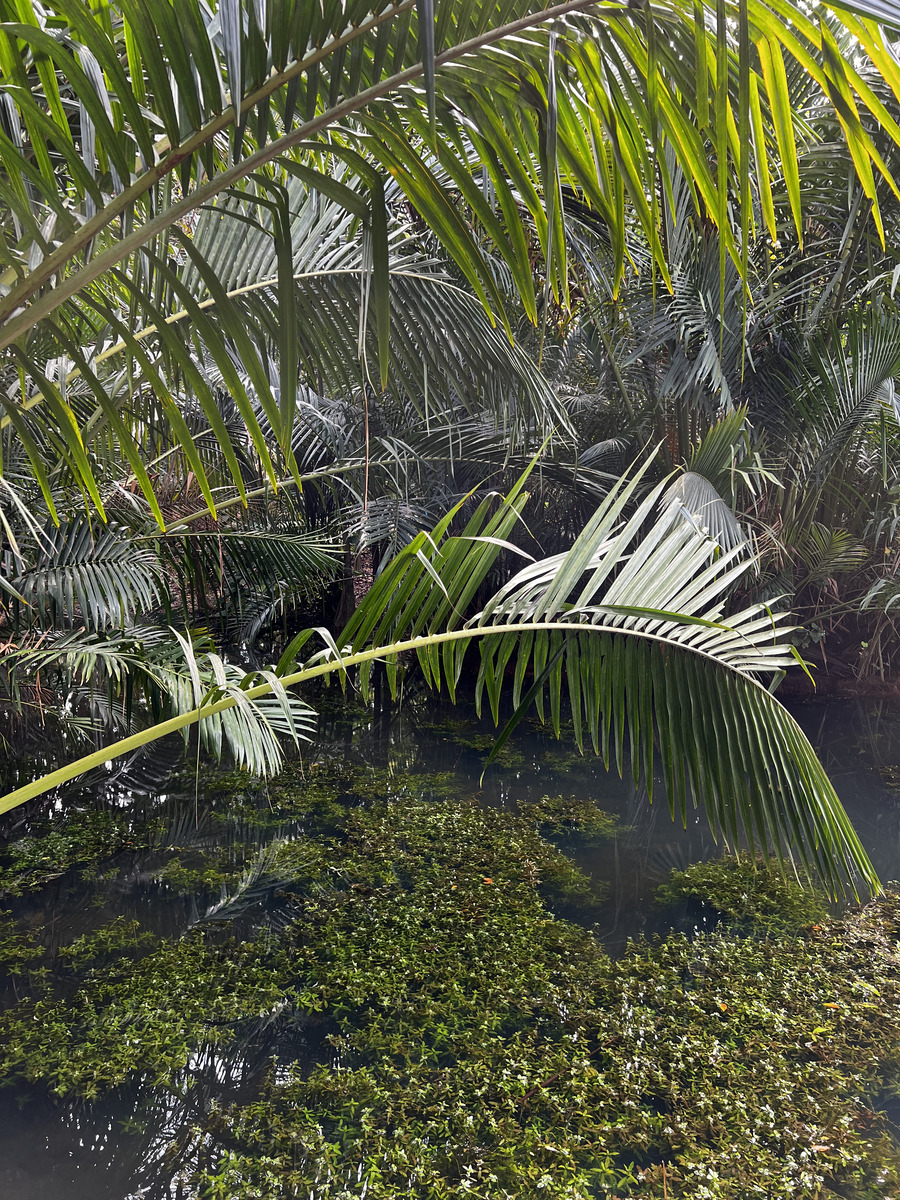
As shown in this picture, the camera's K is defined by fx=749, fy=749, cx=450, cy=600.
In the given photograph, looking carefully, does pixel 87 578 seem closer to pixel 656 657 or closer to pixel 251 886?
pixel 251 886

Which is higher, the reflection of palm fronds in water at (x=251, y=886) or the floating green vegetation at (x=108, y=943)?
the floating green vegetation at (x=108, y=943)

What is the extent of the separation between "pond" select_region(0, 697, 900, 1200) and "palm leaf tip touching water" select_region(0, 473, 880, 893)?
0.78 meters

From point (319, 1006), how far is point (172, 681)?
2.86ft

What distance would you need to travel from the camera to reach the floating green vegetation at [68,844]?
242 cm

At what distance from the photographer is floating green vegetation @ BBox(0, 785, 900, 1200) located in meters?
1.38

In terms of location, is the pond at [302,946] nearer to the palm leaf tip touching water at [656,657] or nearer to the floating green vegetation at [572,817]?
the floating green vegetation at [572,817]

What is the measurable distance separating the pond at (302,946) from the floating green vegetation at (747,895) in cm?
5

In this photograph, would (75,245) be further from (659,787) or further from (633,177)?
(659,787)

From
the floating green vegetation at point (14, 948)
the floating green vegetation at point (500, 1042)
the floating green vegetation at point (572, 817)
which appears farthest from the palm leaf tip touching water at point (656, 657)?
the floating green vegetation at point (572, 817)

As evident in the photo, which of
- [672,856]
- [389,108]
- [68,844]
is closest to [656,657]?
[389,108]

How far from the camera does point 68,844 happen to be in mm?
2656

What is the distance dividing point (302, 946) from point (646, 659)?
1.48 m

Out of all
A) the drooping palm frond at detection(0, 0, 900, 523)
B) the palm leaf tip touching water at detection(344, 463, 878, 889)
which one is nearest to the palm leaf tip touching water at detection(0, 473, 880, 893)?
the palm leaf tip touching water at detection(344, 463, 878, 889)

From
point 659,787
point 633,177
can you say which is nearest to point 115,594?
point 633,177
